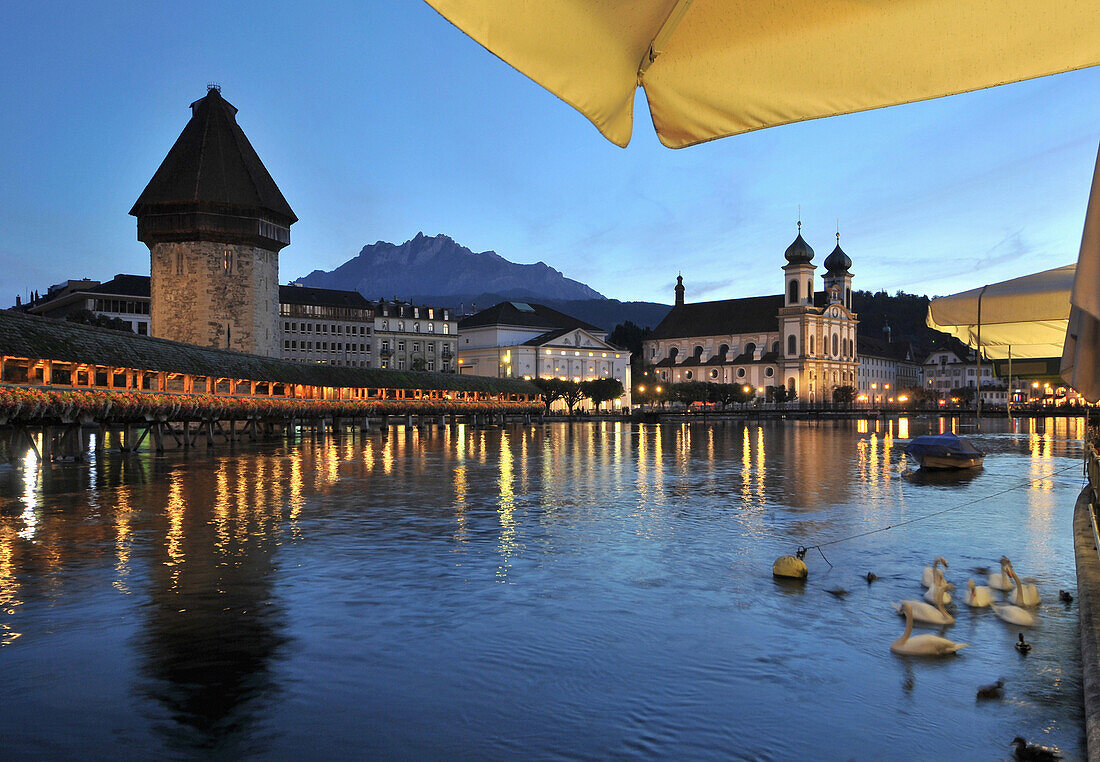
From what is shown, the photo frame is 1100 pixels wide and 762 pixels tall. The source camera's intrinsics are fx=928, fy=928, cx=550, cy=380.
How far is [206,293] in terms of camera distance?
5956cm

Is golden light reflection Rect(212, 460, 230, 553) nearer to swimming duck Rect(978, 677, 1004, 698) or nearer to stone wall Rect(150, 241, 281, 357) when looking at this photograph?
swimming duck Rect(978, 677, 1004, 698)

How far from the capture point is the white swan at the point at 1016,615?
877 centimetres

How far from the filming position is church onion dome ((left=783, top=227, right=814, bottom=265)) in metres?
146

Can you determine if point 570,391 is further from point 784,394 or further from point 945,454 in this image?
point 945,454

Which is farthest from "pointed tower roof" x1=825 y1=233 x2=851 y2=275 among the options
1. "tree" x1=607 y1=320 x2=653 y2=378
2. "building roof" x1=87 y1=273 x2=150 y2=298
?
"building roof" x1=87 y1=273 x2=150 y2=298

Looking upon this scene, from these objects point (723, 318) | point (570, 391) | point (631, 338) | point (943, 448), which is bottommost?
point (943, 448)

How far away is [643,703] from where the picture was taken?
22.4 ft

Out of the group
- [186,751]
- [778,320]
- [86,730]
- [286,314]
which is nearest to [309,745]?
[186,751]

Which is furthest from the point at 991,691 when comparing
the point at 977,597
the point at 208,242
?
the point at 208,242

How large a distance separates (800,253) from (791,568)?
141 m

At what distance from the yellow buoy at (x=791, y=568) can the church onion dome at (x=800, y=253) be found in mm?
140715

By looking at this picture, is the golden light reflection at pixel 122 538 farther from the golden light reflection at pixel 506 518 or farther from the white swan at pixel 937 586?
the white swan at pixel 937 586

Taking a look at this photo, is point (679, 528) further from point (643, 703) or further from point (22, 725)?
point (22, 725)

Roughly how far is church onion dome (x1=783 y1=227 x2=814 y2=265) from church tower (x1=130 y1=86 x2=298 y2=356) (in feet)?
332
